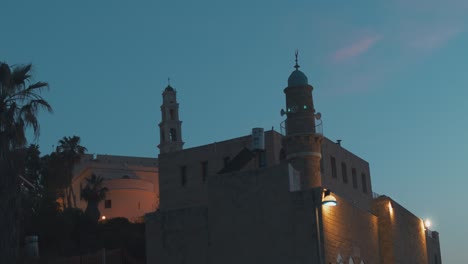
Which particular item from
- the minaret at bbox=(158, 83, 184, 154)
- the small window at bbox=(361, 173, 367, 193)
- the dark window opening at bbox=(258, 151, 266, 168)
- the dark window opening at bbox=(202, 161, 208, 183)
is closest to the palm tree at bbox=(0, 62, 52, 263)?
the dark window opening at bbox=(258, 151, 266, 168)

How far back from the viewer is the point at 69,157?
198ft

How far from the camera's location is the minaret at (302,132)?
28281 millimetres

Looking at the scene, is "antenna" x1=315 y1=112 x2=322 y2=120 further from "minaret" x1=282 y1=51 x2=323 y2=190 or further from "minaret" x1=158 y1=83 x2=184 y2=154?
"minaret" x1=158 y1=83 x2=184 y2=154

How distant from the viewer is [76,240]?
47594mm

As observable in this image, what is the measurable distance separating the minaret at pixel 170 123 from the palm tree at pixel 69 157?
353 inches

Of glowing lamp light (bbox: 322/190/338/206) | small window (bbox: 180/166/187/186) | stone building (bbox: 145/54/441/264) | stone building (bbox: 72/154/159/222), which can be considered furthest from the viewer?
stone building (bbox: 72/154/159/222)

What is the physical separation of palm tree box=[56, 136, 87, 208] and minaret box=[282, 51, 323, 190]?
113 feet

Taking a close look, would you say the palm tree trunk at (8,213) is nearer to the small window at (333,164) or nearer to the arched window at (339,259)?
the arched window at (339,259)

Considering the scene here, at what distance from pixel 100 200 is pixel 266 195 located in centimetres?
3811

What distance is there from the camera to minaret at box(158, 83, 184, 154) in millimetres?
69500

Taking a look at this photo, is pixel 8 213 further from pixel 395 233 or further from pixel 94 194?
pixel 94 194

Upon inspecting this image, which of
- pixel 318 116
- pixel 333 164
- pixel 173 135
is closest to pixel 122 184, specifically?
pixel 173 135

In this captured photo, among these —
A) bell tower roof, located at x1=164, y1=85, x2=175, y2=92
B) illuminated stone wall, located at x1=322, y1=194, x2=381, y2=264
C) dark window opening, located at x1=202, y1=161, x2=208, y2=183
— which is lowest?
illuminated stone wall, located at x1=322, y1=194, x2=381, y2=264

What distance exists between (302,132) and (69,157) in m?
35.4
